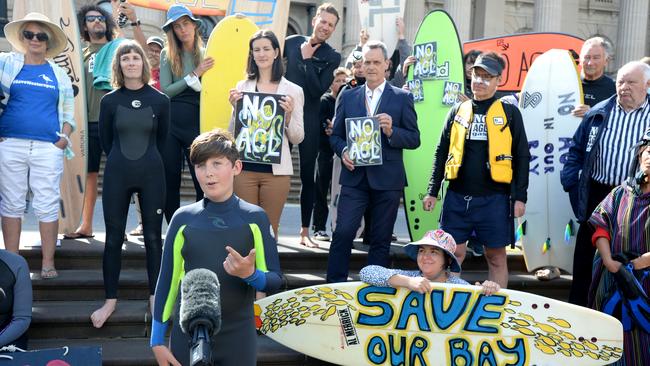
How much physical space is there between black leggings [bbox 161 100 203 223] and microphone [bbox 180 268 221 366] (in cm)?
315

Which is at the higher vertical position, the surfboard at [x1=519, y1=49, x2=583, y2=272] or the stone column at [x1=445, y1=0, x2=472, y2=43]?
the stone column at [x1=445, y1=0, x2=472, y2=43]

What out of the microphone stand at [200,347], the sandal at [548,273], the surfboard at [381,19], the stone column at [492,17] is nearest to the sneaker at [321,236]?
the sandal at [548,273]

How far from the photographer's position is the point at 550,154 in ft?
19.2

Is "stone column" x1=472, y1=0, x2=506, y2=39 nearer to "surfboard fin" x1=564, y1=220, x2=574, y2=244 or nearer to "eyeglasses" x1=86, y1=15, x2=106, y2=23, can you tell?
"surfboard fin" x1=564, y1=220, x2=574, y2=244

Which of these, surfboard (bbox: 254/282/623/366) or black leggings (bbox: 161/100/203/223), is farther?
black leggings (bbox: 161/100/203/223)

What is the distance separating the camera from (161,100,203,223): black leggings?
524cm

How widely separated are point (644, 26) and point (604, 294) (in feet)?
92.9

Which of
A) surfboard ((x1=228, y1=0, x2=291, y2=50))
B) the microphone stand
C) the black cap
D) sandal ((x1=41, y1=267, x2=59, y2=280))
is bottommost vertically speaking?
sandal ((x1=41, y1=267, x2=59, y2=280))

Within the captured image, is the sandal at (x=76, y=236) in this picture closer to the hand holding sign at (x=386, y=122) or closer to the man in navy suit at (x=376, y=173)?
the man in navy suit at (x=376, y=173)

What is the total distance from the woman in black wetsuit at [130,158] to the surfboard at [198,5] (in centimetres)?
210

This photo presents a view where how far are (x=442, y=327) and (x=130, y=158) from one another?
7.19 ft

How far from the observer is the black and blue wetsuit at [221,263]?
279cm

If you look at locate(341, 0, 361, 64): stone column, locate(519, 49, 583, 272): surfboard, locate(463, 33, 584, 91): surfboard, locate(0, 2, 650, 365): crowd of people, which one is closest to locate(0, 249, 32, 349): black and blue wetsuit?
locate(0, 2, 650, 365): crowd of people

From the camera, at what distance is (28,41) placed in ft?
15.6
